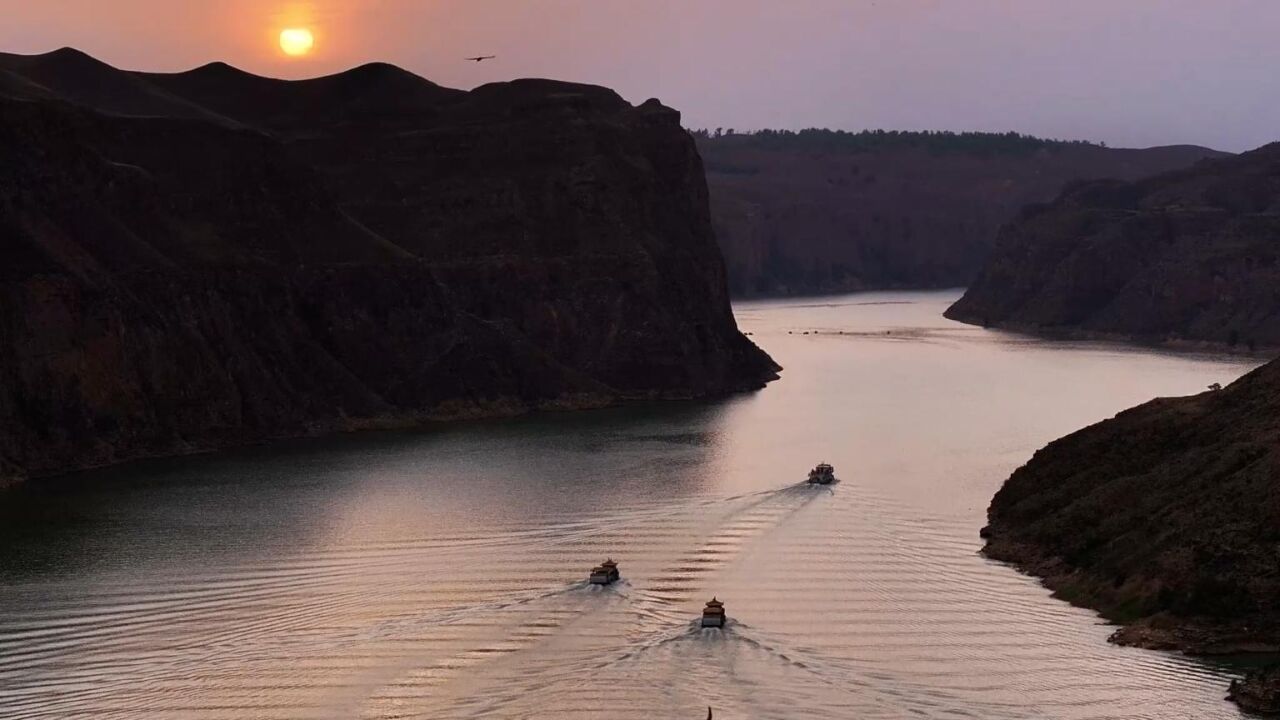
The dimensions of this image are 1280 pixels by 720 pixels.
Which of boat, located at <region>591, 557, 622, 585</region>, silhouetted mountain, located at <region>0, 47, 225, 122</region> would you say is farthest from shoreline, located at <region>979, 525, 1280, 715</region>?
silhouetted mountain, located at <region>0, 47, 225, 122</region>

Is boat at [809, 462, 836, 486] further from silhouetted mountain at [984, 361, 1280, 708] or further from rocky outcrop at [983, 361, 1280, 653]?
silhouetted mountain at [984, 361, 1280, 708]

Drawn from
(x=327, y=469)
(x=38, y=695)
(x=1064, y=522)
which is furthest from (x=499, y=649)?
(x=327, y=469)

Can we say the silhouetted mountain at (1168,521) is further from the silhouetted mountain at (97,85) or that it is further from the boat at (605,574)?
the silhouetted mountain at (97,85)

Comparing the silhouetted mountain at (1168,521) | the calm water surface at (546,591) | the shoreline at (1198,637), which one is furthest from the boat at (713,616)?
the silhouetted mountain at (1168,521)

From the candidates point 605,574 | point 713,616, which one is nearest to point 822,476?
point 605,574

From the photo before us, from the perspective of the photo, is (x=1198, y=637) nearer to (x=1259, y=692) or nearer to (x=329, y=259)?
(x=1259, y=692)

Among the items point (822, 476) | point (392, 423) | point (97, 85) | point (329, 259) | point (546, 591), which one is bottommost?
point (546, 591)

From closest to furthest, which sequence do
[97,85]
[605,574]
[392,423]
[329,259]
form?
1. [605,574]
2. [392,423]
3. [329,259]
4. [97,85]
